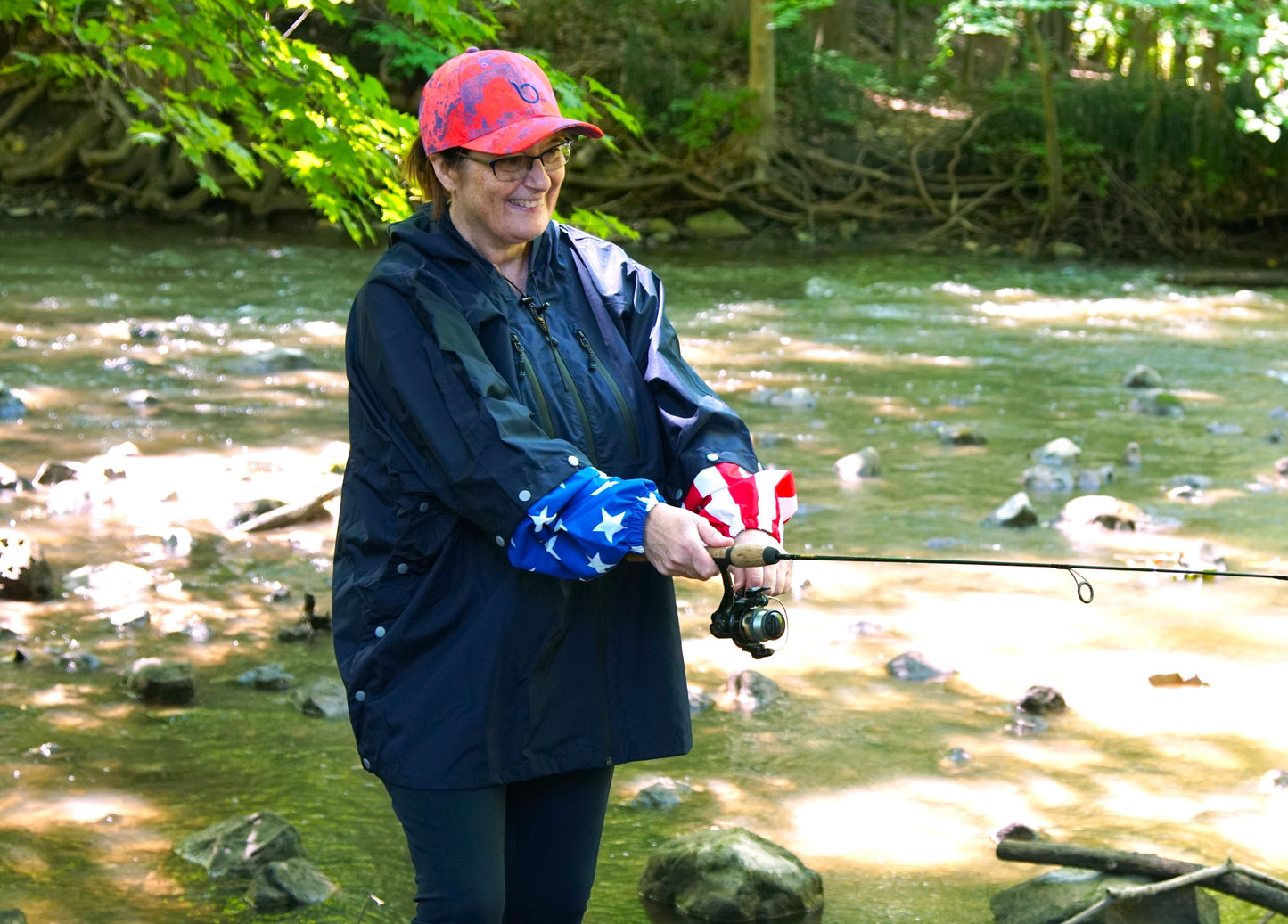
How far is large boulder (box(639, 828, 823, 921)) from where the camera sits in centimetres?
306

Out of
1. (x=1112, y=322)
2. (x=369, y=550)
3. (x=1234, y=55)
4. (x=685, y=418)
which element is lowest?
(x=1112, y=322)

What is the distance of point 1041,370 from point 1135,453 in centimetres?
285

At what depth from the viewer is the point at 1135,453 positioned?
7.39 metres

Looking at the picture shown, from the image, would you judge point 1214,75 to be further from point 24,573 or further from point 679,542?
point 679,542

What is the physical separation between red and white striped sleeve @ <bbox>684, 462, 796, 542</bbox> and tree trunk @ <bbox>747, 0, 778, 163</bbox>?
682 inches

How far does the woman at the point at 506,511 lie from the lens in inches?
81.3

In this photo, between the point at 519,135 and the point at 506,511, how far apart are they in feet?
1.80

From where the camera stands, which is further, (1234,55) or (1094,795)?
(1234,55)

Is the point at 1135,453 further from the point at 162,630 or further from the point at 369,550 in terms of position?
the point at 369,550

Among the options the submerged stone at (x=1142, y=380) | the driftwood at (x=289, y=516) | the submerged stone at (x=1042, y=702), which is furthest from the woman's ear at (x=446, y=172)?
the submerged stone at (x=1142, y=380)

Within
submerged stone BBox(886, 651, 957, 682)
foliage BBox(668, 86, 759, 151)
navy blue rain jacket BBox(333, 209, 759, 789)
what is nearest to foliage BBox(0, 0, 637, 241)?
submerged stone BBox(886, 651, 957, 682)

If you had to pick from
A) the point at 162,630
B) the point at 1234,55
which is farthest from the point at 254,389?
the point at 1234,55

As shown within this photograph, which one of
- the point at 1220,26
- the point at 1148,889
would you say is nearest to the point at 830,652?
the point at 1148,889

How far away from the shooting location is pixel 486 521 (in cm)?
207
